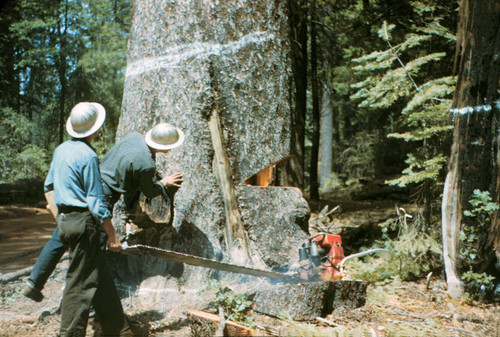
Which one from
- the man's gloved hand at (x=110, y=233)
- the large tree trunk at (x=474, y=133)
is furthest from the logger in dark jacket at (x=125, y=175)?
the large tree trunk at (x=474, y=133)

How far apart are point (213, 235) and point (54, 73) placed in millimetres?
14734

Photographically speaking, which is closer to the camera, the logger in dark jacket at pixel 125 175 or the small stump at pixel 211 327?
the small stump at pixel 211 327

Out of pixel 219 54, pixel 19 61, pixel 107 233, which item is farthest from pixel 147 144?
pixel 19 61

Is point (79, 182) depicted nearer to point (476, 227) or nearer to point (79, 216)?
point (79, 216)

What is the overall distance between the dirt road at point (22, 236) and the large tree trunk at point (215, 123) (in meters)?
2.59

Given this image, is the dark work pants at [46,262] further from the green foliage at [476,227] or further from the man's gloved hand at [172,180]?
the green foliage at [476,227]

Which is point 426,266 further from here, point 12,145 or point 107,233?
point 12,145

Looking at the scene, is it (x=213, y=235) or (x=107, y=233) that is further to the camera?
(x=213, y=235)

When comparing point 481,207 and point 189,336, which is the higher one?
point 481,207

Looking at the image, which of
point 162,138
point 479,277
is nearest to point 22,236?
point 162,138

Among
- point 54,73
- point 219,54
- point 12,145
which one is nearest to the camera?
point 219,54

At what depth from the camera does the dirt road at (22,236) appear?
21.7 ft

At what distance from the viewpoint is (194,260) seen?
13.8ft

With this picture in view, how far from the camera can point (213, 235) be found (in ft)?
16.6
